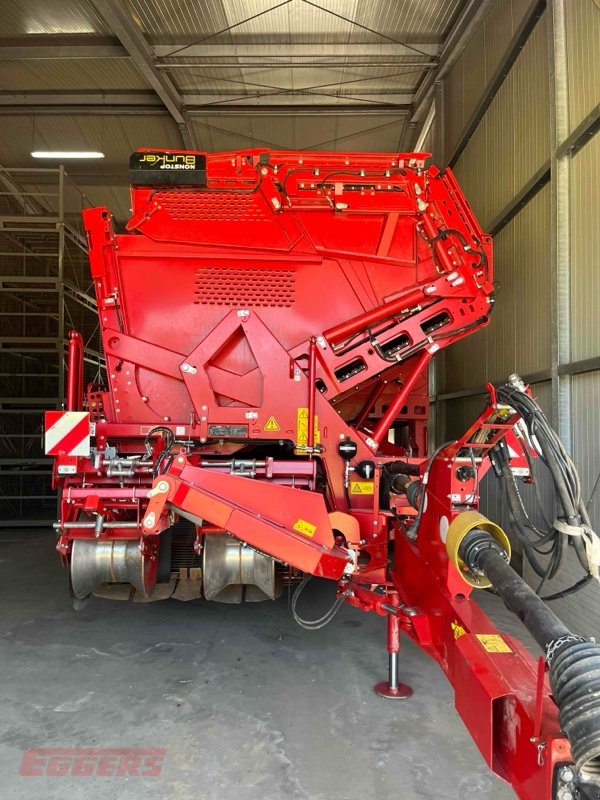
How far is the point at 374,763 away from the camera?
7.25 feet

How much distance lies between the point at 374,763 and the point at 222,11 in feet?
24.7

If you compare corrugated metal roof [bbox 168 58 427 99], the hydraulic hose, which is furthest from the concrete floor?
corrugated metal roof [bbox 168 58 427 99]

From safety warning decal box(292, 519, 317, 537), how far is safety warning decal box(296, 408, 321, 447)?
28.2 inches

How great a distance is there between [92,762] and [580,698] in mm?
2044

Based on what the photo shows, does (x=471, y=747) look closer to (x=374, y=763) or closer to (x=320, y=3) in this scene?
(x=374, y=763)

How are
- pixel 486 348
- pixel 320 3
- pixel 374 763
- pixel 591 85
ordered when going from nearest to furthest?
pixel 374 763
pixel 591 85
pixel 486 348
pixel 320 3

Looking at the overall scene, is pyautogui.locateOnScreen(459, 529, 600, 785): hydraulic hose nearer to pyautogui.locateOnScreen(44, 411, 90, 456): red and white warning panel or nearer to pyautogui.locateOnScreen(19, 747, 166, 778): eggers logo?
pyautogui.locateOnScreen(19, 747, 166, 778): eggers logo

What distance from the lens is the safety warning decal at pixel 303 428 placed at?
336 centimetres

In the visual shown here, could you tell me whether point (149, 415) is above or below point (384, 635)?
above

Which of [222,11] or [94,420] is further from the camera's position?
[222,11]

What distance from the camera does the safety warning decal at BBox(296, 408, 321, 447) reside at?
11.0 feet

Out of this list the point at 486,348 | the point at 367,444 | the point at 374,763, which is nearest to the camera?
the point at 374,763

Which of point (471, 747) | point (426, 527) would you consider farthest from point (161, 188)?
point (471, 747)

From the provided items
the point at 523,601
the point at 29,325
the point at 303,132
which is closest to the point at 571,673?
the point at 523,601
